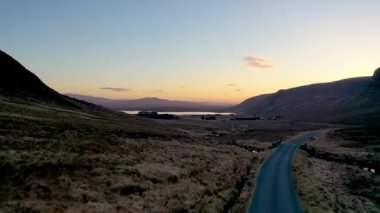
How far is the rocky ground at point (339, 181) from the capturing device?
123 feet

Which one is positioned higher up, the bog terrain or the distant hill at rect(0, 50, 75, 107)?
the distant hill at rect(0, 50, 75, 107)

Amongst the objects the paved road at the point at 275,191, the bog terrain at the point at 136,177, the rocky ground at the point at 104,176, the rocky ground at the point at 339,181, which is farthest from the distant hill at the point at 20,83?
the rocky ground at the point at 339,181

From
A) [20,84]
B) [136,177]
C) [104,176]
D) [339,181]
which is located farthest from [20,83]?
[339,181]

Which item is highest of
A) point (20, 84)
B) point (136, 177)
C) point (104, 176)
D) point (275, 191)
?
point (20, 84)

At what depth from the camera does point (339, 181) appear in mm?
50281

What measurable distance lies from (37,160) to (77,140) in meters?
16.0

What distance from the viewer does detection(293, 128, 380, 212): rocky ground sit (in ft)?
123

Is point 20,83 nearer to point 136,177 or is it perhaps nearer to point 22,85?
point 22,85

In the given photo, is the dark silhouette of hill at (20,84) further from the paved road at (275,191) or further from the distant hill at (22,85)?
the paved road at (275,191)

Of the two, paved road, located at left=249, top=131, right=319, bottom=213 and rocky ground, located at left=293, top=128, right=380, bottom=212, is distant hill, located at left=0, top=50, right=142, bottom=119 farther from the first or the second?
rocky ground, located at left=293, top=128, right=380, bottom=212

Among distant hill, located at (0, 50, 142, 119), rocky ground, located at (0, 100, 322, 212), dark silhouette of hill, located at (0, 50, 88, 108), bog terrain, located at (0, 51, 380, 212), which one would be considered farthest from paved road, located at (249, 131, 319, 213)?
dark silhouette of hill, located at (0, 50, 88, 108)

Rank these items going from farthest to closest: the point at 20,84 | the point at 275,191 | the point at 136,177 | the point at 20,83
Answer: the point at 20,83 → the point at 20,84 → the point at 136,177 → the point at 275,191

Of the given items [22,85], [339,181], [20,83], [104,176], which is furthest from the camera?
[20,83]

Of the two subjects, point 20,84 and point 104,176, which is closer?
point 104,176
